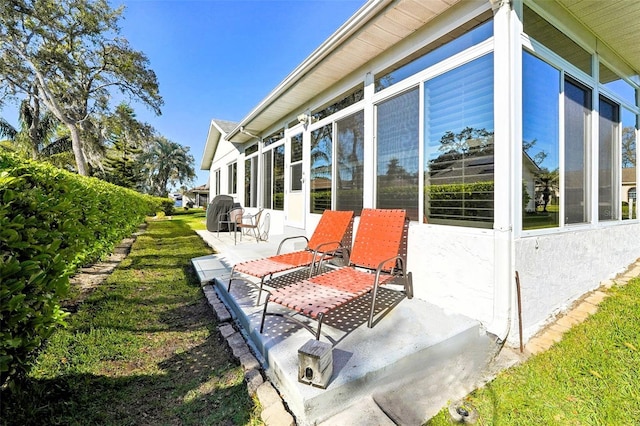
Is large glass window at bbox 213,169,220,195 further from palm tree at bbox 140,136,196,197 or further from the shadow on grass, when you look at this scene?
palm tree at bbox 140,136,196,197

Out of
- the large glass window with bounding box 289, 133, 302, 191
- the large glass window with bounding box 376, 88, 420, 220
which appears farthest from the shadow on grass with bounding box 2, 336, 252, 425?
the large glass window with bounding box 289, 133, 302, 191

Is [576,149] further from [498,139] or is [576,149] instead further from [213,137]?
[213,137]

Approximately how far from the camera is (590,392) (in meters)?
2.66

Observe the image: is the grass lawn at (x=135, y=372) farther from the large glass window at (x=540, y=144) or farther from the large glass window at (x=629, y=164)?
the large glass window at (x=629, y=164)

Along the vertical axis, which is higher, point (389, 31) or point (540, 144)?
point (389, 31)

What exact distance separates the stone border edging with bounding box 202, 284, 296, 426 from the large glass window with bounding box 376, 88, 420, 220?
266cm

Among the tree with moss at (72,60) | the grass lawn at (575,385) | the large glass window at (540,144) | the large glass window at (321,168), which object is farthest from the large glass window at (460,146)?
the tree with moss at (72,60)

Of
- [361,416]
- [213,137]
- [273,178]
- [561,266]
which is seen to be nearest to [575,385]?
[561,266]

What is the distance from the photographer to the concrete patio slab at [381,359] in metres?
2.19

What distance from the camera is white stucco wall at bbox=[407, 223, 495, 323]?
10.6ft

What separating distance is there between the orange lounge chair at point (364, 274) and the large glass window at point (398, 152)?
0.40m

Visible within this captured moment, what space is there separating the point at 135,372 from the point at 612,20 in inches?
268

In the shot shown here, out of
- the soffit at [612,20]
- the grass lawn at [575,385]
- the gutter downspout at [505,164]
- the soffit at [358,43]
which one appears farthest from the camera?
the soffit at [358,43]

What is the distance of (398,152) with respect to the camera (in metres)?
Result: 4.43
